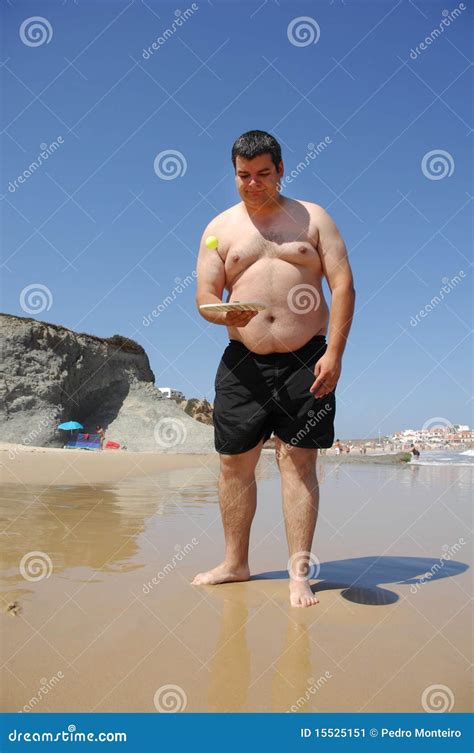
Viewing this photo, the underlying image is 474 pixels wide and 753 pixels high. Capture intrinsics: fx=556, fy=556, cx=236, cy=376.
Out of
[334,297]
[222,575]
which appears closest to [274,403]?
[334,297]

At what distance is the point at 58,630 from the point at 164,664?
0.42 meters

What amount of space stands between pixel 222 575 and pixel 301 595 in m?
0.41

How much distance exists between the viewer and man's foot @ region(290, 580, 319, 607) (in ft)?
7.01

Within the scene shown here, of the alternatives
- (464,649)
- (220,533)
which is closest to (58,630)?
(464,649)

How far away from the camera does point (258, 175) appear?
8.32 feet

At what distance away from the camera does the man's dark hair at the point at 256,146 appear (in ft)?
8.17

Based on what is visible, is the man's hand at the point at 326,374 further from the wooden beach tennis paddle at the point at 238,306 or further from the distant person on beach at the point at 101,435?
the distant person on beach at the point at 101,435

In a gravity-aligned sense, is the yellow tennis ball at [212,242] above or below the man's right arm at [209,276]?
above

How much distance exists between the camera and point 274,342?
2.50m

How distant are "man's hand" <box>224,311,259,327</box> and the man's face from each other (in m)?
0.62

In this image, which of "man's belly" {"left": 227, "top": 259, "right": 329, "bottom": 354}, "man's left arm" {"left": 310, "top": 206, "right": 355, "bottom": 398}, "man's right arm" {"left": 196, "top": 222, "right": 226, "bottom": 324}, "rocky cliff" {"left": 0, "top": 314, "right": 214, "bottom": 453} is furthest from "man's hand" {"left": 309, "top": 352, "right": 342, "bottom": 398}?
"rocky cliff" {"left": 0, "top": 314, "right": 214, "bottom": 453}

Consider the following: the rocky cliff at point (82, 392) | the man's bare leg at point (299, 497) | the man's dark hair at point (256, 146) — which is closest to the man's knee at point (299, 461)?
the man's bare leg at point (299, 497)

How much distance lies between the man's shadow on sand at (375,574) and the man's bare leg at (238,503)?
15 cm

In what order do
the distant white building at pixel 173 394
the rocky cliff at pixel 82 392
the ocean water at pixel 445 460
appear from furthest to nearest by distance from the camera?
1. the distant white building at pixel 173 394
2. the rocky cliff at pixel 82 392
3. the ocean water at pixel 445 460
